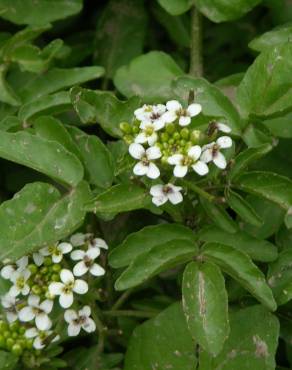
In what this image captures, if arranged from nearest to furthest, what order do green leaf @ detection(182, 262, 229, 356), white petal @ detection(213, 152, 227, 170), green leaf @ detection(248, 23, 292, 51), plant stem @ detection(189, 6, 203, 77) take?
1. green leaf @ detection(182, 262, 229, 356)
2. white petal @ detection(213, 152, 227, 170)
3. green leaf @ detection(248, 23, 292, 51)
4. plant stem @ detection(189, 6, 203, 77)

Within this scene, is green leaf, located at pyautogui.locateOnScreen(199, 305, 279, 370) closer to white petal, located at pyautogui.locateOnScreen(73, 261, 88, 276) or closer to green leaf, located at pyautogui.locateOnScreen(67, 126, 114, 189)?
white petal, located at pyautogui.locateOnScreen(73, 261, 88, 276)

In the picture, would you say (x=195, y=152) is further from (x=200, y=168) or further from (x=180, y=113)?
(x=180, y=113)

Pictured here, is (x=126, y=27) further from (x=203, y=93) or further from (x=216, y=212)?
(x=216, y=212)

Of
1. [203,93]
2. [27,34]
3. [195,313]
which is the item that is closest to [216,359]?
[195,313]

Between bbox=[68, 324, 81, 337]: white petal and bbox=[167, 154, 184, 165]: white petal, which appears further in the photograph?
bbox=[68, 324, 81, 337]: white petal

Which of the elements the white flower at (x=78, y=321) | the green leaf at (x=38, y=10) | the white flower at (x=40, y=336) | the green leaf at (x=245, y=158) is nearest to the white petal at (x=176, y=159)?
the green leaf at (x=245, y=158)

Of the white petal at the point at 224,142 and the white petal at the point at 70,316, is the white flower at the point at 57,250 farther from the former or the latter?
the white petal at the point at 224,142

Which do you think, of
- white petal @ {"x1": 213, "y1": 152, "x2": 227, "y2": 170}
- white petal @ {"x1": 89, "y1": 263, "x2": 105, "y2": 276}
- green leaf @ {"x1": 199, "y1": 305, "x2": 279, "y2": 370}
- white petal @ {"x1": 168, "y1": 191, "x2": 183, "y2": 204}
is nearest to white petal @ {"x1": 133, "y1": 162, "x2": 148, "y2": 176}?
white petal @ {"x1": 168, "y1": 191, "x2": 183, "y2": 204}

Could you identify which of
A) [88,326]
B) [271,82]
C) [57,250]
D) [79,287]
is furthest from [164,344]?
[271,82]
